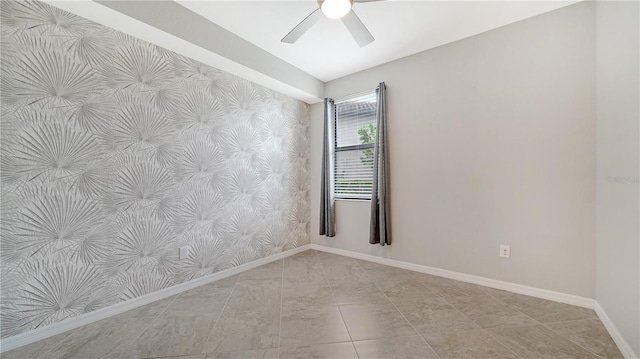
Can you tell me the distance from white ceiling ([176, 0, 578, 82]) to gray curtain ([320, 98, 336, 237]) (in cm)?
79

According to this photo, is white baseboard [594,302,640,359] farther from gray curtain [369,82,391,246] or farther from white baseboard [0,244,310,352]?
white baseboard [0,244,310,352]

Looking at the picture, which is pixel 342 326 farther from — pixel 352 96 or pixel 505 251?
pixel 352 96

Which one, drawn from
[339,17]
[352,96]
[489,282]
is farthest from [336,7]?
[489,282]

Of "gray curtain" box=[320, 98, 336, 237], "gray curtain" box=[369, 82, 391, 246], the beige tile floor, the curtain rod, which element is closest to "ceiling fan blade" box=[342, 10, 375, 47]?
"gray curtain" box=[369, 82, 391, 246]

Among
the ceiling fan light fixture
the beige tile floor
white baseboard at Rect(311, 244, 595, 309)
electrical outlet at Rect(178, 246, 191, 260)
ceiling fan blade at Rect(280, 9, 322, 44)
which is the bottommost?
the beige tile floor

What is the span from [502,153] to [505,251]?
895 millimetres

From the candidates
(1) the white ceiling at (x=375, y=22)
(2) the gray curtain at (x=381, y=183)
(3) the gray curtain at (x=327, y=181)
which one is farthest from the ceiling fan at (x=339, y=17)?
(3) the gray curtain at (x=327, y=181)

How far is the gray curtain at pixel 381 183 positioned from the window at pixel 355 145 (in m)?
0.23

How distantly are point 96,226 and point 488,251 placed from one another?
10.8 ft

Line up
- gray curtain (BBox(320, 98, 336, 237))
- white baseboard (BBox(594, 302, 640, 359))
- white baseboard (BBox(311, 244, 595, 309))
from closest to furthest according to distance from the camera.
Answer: white baseboard (BBox(594, 302, 640, 359)) < white baseboard (BBox(311, 244, 595, 309)) < gray curtain (BBox(320, 98, 336, 237))

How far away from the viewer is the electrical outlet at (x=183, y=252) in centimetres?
224

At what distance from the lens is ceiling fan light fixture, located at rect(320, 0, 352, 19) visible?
161 cm

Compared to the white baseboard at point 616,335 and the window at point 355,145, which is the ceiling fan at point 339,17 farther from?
the white baseboard at point 616,335

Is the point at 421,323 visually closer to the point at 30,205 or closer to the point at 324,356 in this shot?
the point at 324,356
